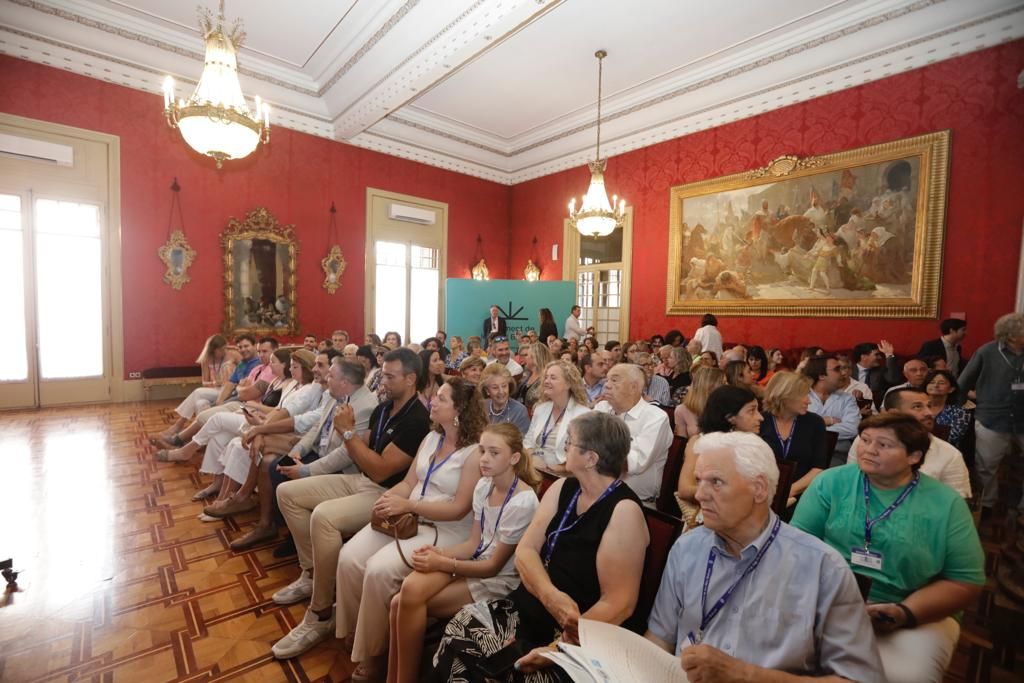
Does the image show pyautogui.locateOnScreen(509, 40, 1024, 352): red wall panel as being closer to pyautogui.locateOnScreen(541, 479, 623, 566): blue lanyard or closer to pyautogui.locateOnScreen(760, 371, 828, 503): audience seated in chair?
pyautogui.locateOnScreen(760, 371, 828, 503): audience seated in chair

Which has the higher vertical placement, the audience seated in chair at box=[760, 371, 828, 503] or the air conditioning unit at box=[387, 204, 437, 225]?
the air conditioning unit at box=[387, 204, 437, 225]

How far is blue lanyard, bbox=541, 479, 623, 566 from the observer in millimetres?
1720

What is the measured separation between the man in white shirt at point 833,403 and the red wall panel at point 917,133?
148 inches

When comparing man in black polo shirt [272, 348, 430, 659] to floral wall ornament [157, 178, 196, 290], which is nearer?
man in black polo shirt [272, 348, 430, 659]

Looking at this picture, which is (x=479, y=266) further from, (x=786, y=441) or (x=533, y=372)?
(x=786, y=441)

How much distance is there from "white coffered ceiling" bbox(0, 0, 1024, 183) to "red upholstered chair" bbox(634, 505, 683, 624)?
5449mm

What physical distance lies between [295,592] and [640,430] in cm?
220

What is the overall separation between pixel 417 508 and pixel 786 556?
1622mm

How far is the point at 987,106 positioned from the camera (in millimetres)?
5812

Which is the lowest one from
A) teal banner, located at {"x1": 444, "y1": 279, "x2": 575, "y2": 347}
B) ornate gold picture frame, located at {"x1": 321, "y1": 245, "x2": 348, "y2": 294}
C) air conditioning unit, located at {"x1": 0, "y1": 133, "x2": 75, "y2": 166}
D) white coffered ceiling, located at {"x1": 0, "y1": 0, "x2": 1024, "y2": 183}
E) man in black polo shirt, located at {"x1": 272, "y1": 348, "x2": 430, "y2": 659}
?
man in black polo shirt, located at {"x1": 272, "y1": 348, "x2": 430, "y2": 659}

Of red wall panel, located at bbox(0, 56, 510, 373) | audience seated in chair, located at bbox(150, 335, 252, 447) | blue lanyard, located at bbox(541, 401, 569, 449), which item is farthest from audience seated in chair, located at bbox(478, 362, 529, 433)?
red wall panel, located at bbox(0, 56, 510, 373)

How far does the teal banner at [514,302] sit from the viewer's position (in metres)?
9.91

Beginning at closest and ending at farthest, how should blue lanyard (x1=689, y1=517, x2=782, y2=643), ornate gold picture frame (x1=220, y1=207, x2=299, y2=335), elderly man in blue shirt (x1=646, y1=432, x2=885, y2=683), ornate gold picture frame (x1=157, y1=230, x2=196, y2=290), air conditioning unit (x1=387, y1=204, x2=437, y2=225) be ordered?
elderly man in blue shirt (x1=646, y1=432, x2=885, y2=683)
blue lanyard (x1=689, y1=517, x2=782, y2=643)
ornate gold picture frame (x1=157, y1=230, x2=196, y2=290)
ornate gold picture frame (x1=220, y1=207, x2=299, y2=335)
air conditioning unit (x1=387, y1=204, x2=437, y2=225)

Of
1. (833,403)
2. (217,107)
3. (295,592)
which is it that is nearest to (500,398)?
(295,592)
